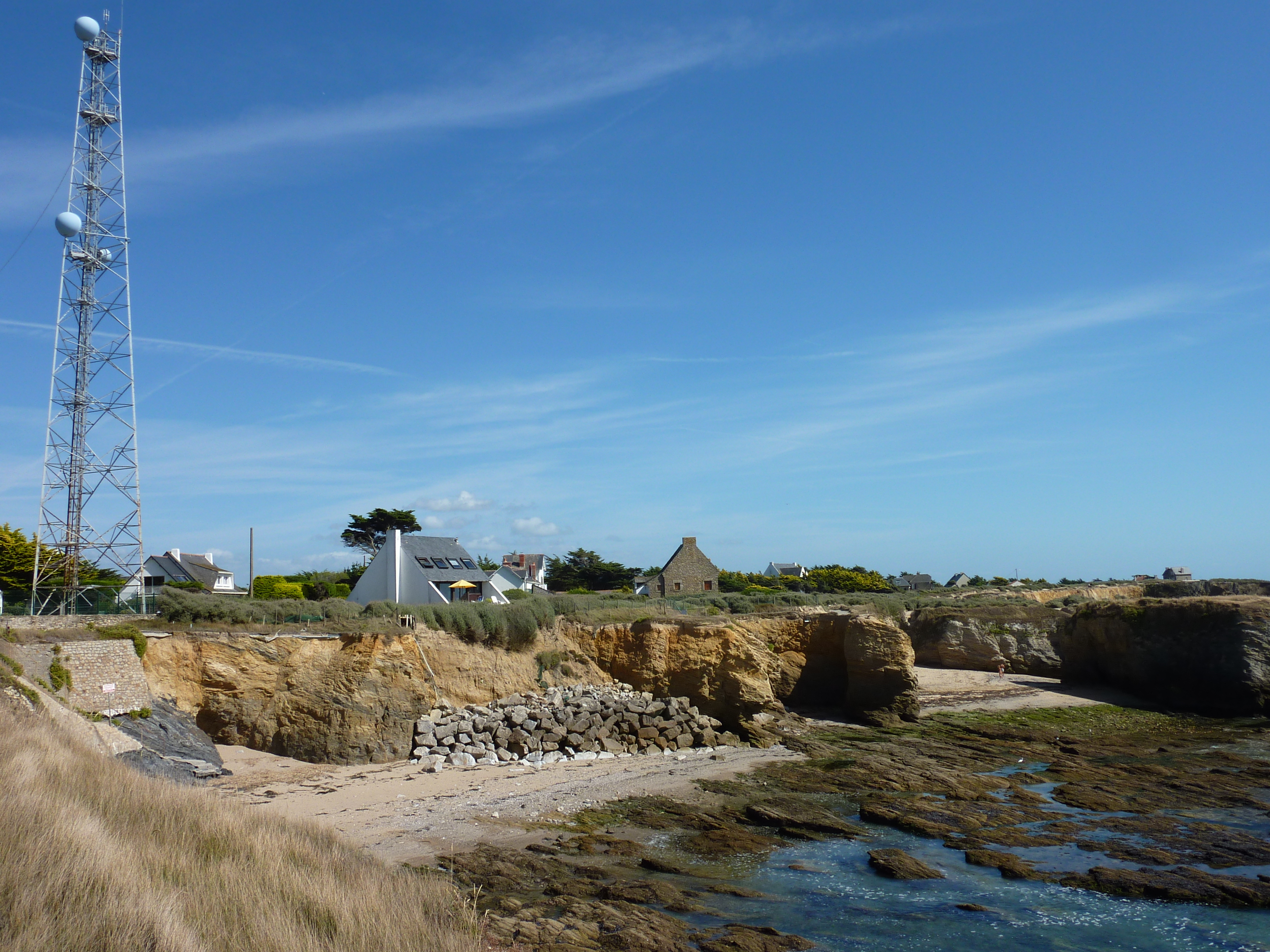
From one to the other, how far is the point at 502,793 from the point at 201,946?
12049 mm

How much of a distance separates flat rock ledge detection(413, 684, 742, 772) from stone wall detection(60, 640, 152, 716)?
6.36 m

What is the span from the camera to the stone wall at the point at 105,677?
16.4 metres

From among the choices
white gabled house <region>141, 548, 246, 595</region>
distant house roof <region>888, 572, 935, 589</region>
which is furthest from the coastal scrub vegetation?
white gabled house <region>141, 548, 246, 595</region>

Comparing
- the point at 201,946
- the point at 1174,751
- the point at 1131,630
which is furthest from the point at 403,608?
the point at 1131,630

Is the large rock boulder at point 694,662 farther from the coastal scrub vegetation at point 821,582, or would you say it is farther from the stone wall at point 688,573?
the coastal scrub vegetation at point 821,582

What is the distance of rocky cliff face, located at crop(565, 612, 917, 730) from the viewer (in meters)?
23.9

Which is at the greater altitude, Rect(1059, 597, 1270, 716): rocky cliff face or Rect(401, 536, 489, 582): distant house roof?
Rect(401, 536, 489, 582): distant house roof

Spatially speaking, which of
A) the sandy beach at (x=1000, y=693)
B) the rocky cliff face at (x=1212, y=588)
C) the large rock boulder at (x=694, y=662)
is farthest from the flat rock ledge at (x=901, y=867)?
the rocky cliff face at (x=1212, y=588)

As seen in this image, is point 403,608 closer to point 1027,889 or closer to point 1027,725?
point 1027,889

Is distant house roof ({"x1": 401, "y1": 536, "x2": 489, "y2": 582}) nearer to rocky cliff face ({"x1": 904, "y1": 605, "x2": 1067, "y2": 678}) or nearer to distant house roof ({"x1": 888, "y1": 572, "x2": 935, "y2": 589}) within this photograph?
rocky cliff face ({"x1": 904, "y1": 605, "x2": 1067, "y2": 678})

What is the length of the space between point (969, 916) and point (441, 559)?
32.1 m

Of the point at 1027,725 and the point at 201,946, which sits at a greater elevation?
the point at 201,946

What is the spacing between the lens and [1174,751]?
21.2 metres

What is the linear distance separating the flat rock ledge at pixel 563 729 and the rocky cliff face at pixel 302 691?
0.94m
